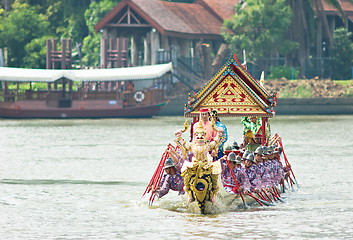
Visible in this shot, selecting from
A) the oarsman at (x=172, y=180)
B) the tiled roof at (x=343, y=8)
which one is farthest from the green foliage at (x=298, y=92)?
the oarsman at (x=172, y=180)

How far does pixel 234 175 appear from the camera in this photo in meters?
19.1

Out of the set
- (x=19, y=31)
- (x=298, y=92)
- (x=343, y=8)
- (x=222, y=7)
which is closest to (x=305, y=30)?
(x=298, y=92)

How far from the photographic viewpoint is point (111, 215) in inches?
754

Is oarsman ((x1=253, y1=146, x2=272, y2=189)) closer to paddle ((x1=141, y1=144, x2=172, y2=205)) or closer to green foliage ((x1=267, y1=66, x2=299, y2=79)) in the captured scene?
paddle ((x1=141, y1=144, x2=172, y2=205))

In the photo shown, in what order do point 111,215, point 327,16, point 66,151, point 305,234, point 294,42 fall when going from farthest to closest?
point 327,16
point 294,42
point 66,151
point 111,215
point 305,234

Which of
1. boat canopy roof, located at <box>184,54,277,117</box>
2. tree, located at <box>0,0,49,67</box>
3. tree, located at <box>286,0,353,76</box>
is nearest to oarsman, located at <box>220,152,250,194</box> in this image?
boat canopy roof, located at <box>184,54,277,117</box>

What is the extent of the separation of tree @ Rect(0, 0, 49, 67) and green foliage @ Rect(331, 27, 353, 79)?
22717 mm

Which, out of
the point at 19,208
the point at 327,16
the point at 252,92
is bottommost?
the point at 19,208

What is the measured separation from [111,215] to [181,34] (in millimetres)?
39567

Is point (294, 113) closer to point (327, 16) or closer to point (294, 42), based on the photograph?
point (294, 42)

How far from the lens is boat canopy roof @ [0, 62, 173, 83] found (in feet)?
172

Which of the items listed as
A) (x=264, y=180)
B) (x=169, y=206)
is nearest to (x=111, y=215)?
(x=169, y=206)

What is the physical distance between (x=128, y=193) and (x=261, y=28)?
3810 centimetres

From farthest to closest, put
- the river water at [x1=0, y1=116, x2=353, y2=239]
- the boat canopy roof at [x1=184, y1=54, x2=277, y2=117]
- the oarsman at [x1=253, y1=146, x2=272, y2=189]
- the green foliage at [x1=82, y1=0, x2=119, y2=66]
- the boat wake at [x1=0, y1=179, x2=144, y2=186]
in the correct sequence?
the green foliage at [x1=82, y1=0, x2=119, y2=66] → the boat wake at [x1=0, y1=179, x2=144, y2=186] → the boat canopy roof at [x1=184, y1=54, x2=277, y2=117] → the oarsman at [x1=253, y1=146, x2=272, y2=189] → the river water at [x1=0, y1=116, x2=353, y2=239]
